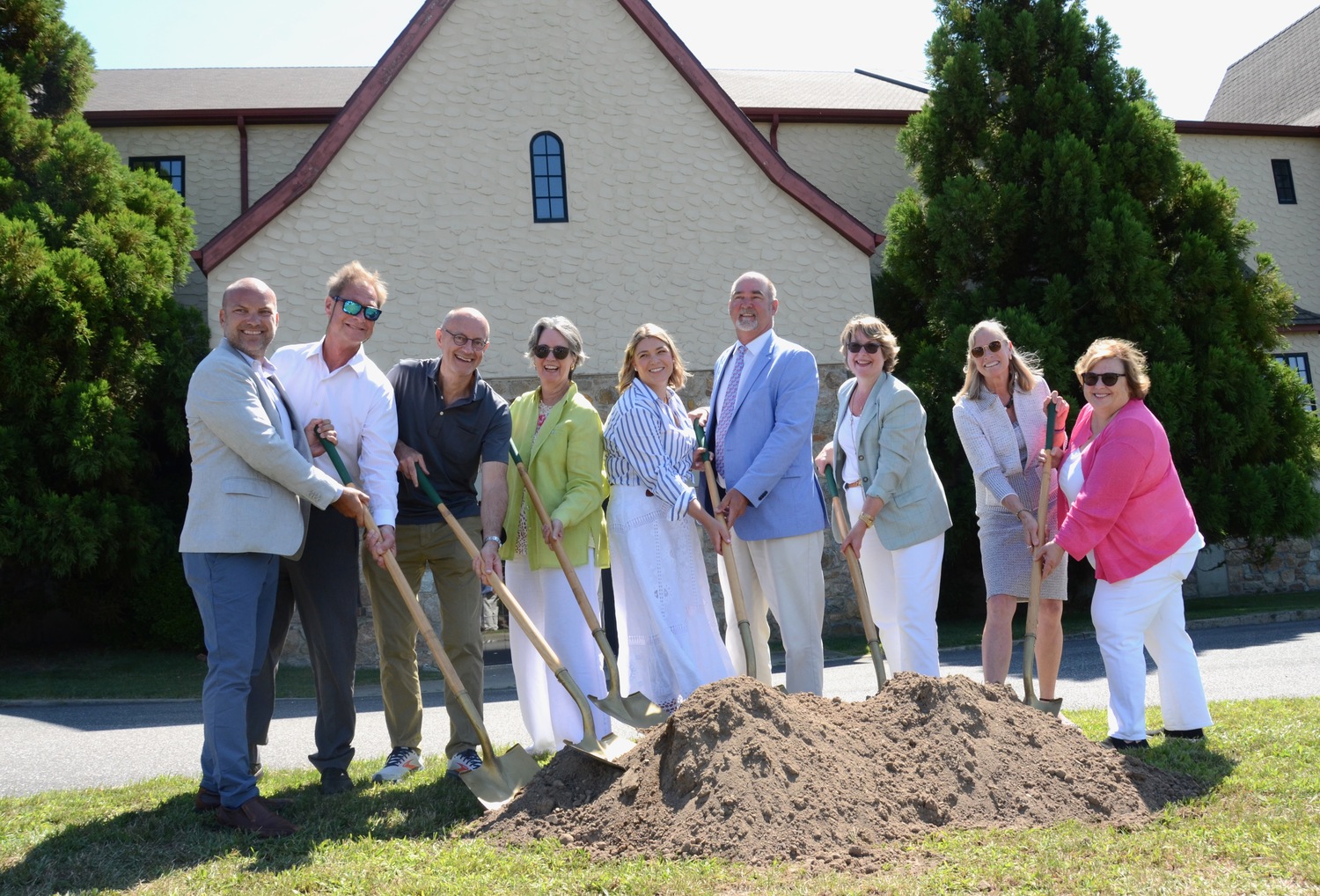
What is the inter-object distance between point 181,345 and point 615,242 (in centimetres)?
546

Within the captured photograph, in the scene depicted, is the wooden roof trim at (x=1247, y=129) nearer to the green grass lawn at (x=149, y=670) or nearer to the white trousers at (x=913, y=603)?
the green grass lawn at (x=149, y=670)

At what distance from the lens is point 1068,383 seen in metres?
13.7

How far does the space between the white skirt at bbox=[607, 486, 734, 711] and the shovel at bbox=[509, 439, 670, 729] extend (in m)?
0.17

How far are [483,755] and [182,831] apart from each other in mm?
1224

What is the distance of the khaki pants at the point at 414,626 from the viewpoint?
217 inches

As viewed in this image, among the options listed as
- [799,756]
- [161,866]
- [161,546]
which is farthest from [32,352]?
[799,756]

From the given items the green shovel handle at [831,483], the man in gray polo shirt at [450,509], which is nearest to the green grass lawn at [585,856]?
the man in gray polo shirt at [450,509]

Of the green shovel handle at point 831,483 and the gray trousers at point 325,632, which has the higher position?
the green shovel handle at point 831,483

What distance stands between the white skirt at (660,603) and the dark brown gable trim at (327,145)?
9510 mm

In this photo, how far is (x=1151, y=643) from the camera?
5.46 meters

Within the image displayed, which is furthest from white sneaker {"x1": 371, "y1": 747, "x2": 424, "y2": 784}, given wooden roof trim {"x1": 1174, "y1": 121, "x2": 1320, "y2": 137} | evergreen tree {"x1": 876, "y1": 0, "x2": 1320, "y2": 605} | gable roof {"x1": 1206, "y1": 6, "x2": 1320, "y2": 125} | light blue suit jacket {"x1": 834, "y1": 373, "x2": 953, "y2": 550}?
gable roof {"x1": 1206, "y1": 6, "x2": 1320, "y2": 125}

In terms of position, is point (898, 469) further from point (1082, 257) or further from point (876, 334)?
point (1082, 257)

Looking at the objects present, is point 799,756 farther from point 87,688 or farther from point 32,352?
point 32,352

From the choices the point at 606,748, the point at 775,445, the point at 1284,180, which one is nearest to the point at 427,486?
the point at 606,748
